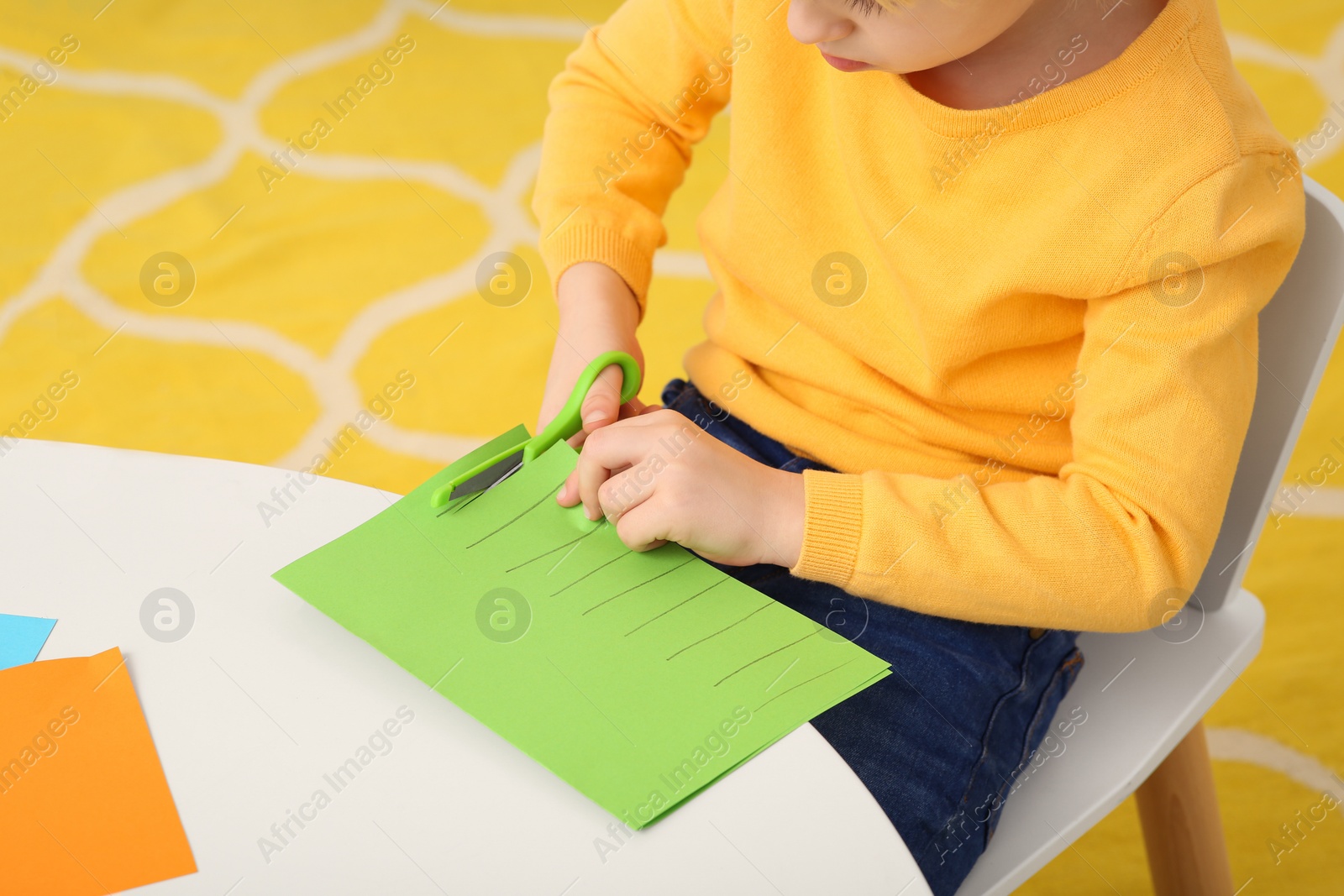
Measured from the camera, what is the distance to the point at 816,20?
0.57 m

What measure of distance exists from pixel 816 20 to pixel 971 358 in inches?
8.4

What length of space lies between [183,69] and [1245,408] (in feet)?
5.66

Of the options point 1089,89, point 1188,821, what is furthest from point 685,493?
point 1188,821

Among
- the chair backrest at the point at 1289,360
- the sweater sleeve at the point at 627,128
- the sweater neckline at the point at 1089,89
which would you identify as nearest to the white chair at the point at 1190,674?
the chair backrest at the point at 1289,360

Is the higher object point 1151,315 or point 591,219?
point 591,219

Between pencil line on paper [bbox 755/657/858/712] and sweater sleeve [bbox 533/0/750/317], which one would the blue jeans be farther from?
sweater sleeve [bbox 533/0/750/317]

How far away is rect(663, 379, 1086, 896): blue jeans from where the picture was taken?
590 millimetres

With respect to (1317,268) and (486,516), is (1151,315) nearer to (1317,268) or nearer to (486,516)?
(1317,268)

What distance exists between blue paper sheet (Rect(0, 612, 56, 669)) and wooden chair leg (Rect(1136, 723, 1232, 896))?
0.68 meters

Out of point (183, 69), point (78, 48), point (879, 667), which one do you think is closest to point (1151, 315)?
point (879, 667)

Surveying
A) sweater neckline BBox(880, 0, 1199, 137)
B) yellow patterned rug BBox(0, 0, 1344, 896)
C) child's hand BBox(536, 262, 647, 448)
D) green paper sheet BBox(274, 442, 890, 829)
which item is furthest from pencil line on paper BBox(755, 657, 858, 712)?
yellow patterned rug BBox(0, 0, 1344, 896)

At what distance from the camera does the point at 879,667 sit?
505 mm

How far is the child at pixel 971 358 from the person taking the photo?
58cm

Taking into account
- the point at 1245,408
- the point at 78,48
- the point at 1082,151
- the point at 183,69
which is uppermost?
the point at 78,48
